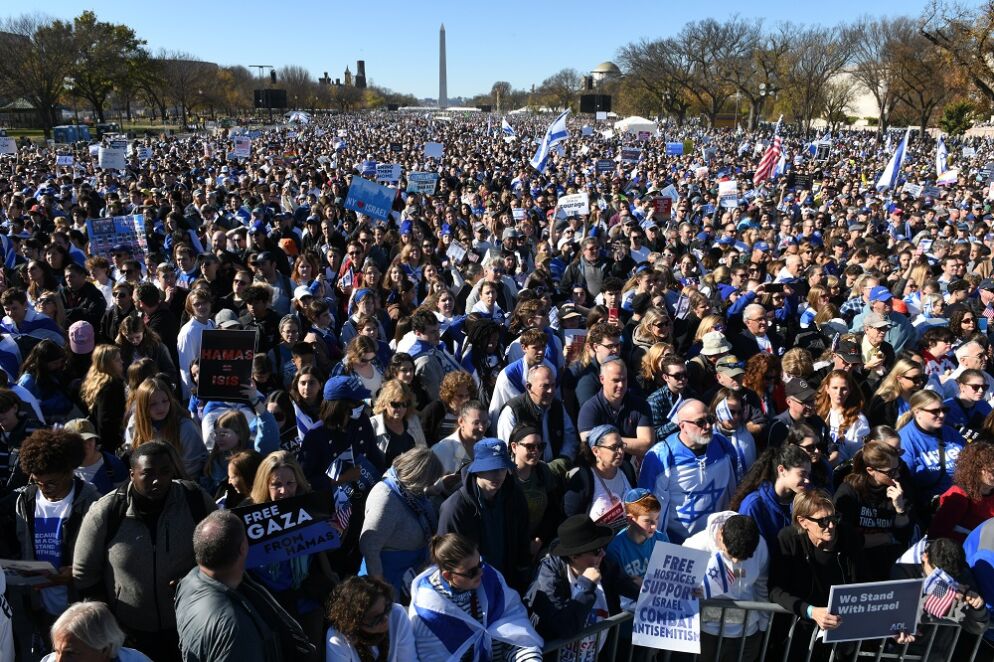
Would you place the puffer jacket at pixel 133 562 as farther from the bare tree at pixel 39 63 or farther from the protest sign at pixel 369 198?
the bare tree at pixel 39 63

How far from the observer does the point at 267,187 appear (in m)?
16.6

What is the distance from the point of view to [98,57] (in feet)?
184

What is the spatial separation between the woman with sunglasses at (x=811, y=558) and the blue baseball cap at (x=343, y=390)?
258cm

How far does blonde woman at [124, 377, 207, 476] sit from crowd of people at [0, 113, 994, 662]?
0.01 metres

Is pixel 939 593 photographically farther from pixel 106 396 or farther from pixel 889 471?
pixel 106 396

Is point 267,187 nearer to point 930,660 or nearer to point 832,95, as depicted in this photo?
point 930,660

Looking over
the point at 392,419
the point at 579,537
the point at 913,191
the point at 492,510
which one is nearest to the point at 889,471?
the point at 579,537

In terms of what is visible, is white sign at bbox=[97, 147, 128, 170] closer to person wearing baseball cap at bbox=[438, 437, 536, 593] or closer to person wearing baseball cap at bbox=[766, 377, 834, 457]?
person wearing baseball cap at bbox=[438, 437, 536, 593]

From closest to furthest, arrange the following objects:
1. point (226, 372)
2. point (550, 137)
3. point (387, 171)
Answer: point (226, 372) → point (550, 137) → point (387, 171)

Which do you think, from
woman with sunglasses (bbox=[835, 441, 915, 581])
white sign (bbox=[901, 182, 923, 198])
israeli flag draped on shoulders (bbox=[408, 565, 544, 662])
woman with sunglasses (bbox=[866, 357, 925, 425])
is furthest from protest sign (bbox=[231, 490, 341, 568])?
white sign (bbox=[901, 182, 923, 198])

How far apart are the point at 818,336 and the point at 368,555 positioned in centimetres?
559

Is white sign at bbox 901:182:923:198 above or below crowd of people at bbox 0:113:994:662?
above

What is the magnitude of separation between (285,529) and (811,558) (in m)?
2.56

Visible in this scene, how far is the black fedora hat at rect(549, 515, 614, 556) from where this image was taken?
3.27 metres
